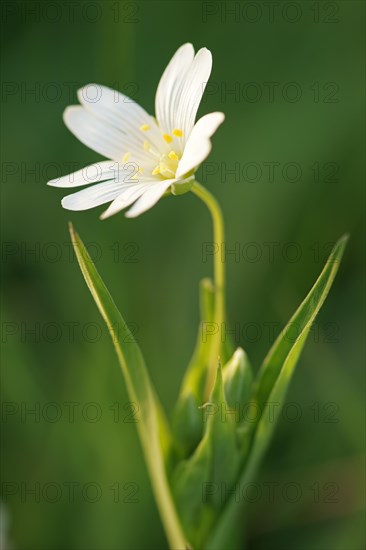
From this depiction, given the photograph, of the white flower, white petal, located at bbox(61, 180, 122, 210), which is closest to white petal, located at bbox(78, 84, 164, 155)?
the white flower

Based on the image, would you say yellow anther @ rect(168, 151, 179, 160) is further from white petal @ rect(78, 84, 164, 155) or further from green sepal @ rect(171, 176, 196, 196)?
green sepal @ rect(171, 176, 196, 196)

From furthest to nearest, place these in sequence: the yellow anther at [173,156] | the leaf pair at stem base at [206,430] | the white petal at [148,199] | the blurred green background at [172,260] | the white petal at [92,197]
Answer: the blurred green background at [172,260]
the yellow anther at [173,156]
the leaf pair at stem base at [206,430]
the white petal at [92,197]
the white petal at [148,199]

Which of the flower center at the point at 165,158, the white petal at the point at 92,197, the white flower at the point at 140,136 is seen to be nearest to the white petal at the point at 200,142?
the white flower at the point at 140,136

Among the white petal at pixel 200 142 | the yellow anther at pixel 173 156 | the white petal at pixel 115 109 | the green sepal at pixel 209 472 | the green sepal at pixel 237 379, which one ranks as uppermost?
the white petal at pixel 115 109

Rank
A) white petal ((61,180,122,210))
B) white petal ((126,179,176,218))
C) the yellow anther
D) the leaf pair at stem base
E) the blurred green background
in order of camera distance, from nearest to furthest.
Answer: white petal ((126,179,176,218))
white petal ((61,180,122,210))
the leaf pair at stem base
the yellow anther
the blurred green background

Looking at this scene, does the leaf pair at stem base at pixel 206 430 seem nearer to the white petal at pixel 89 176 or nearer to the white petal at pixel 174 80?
the white petal at pixel 89 176

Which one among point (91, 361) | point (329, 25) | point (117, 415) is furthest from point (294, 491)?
point (329, 25)

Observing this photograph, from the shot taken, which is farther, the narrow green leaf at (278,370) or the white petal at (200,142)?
the narrow green leaf at (278,370)

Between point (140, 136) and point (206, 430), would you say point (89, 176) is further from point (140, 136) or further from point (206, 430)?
point (206, 430)
